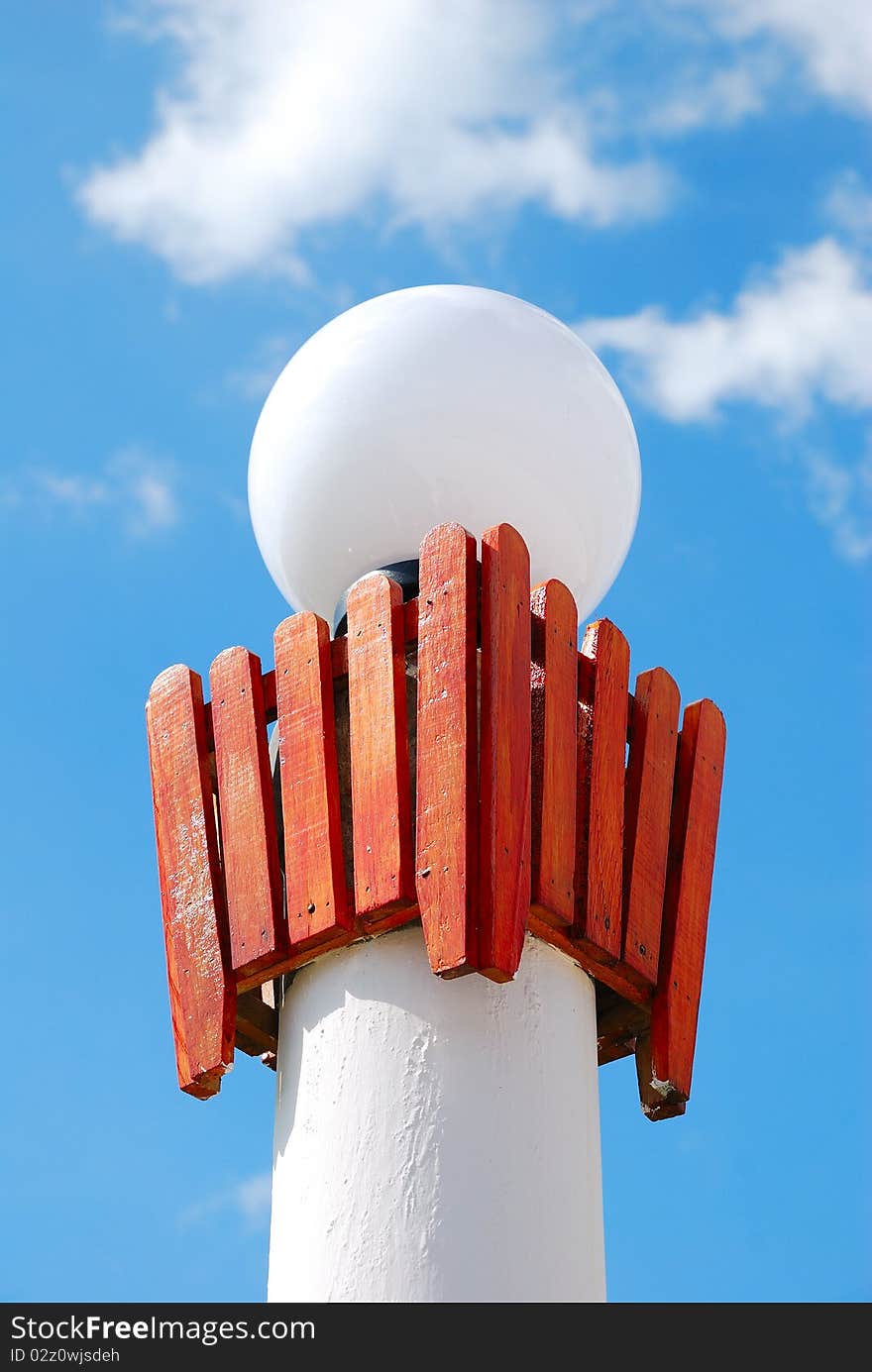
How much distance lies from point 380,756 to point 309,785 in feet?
0.88

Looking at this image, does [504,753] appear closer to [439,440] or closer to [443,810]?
[443,810]

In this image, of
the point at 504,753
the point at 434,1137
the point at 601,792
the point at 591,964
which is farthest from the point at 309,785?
the point at 434,1137

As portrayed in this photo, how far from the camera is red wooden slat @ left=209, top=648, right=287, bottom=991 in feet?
15.9

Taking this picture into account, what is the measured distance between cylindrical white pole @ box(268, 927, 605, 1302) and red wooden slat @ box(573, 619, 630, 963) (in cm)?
15

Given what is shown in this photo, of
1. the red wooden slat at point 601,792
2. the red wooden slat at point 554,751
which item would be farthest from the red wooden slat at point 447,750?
the red wooden slat at point 601,792

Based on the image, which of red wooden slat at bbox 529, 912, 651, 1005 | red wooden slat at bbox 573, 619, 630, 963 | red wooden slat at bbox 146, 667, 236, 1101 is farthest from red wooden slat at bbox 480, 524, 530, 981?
red wooden slat at bbox 146, 667, 236, 1101

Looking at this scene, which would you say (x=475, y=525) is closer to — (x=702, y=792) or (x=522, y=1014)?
(x=702, y=792)

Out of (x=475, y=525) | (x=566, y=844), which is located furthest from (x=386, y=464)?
(x=566, y=844)

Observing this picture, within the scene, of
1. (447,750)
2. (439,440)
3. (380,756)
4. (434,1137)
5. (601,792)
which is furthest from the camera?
(439,440)

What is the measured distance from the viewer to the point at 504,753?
463 cm

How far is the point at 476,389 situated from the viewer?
513 cm

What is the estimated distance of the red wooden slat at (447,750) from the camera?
4.44m

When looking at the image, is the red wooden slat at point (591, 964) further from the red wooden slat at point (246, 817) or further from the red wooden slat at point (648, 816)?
the red wooden slat at point (246, 817)

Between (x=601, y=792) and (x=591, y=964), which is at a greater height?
(x=601, y=792)
